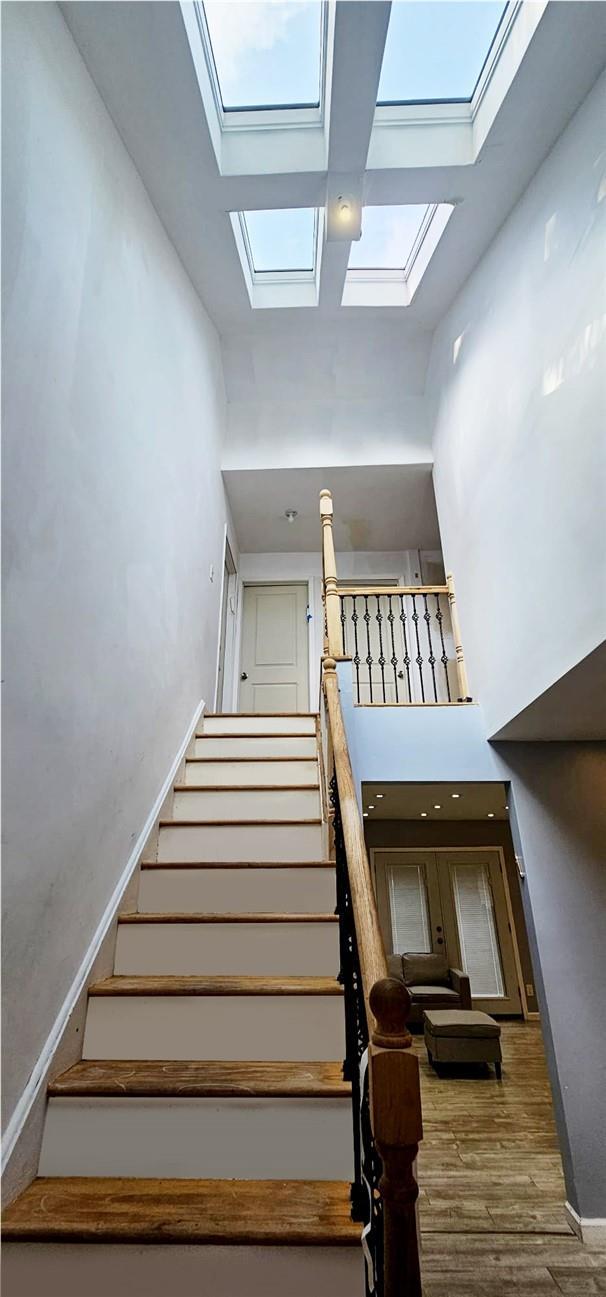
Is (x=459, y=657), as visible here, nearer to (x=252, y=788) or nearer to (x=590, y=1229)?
(x=252, y=788)

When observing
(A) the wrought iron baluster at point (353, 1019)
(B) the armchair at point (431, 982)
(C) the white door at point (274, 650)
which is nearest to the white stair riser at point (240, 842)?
(A) the wrought iron baluster at point (353, 1019)

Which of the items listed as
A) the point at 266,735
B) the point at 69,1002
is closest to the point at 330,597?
the point at 266,735

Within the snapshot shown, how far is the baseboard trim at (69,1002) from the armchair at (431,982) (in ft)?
17.7

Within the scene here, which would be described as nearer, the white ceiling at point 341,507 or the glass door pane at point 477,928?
the white ceiling at point 341,507

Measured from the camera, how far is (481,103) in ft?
10.3

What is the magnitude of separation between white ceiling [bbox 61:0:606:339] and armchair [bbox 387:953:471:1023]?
275 inches

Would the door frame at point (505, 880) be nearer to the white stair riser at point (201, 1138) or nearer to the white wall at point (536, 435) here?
the white wall at point (536, 435)

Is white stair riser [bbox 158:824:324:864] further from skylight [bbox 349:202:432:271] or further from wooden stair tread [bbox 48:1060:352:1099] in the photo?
skylight [bbox 349:202:432:271]

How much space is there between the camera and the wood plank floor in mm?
2562

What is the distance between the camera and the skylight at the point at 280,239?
13.1 ft

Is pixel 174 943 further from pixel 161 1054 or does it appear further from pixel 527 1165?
pixel 527 1165

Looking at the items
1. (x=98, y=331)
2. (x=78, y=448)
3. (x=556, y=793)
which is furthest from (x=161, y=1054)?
(x=556, y=793)

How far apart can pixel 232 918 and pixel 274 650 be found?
412 cm

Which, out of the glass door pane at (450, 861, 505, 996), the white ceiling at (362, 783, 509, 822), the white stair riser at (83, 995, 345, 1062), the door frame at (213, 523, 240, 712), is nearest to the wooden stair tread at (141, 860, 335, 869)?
the white stair riser at (83, 995, 345, 1062)
